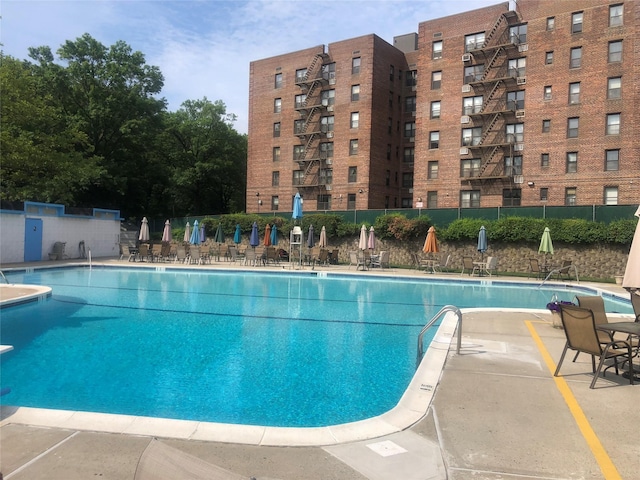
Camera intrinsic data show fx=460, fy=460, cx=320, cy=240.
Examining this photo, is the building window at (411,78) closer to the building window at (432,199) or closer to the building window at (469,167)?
the building window at (469,167)

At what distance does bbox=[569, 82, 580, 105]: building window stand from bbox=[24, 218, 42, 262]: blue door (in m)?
34.0

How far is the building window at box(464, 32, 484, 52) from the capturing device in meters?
34.8

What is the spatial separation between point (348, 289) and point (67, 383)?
11.8 metres

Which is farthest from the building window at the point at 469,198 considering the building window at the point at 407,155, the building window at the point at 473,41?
the building window at the point at 473,41

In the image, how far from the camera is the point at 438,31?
36500mm

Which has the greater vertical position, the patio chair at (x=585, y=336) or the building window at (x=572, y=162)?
the building window at (x=572, y=162)

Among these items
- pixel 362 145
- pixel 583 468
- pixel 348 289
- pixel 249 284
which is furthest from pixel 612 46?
pixel 583 468

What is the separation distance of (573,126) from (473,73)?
8412 millimetres

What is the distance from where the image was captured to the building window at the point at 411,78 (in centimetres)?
4253

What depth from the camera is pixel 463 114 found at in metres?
35.5

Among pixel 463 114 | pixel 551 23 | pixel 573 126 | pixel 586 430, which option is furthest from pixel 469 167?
pixel 586 430

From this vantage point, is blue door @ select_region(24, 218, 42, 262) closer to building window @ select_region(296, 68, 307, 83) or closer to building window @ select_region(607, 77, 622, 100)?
building window @ select_region(296, 68, 307, 83)

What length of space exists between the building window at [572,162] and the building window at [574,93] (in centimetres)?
348

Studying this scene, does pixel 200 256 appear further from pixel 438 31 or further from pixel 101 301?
pixel 438 31
